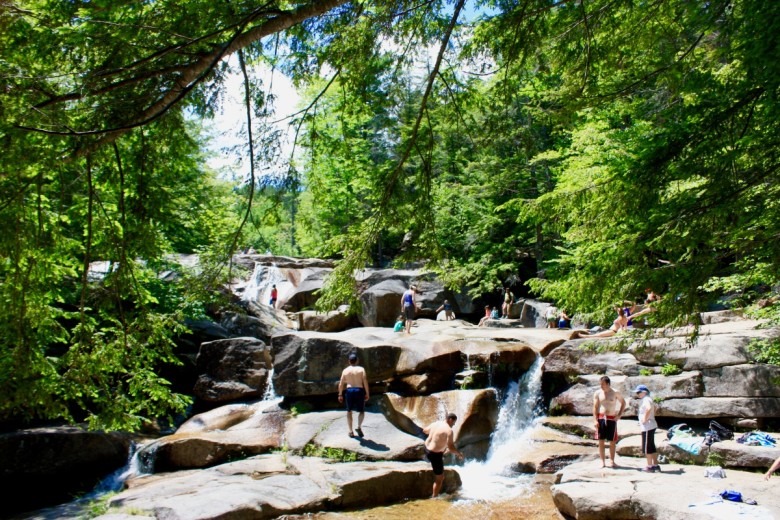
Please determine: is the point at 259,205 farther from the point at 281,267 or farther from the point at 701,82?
the point at 281,267

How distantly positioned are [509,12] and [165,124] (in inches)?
148

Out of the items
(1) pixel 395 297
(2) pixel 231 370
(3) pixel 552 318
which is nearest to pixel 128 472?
(2) pixel 231 370

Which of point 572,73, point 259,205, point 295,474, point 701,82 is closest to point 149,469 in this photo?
point 295,474

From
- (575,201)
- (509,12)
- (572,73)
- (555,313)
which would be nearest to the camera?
(509,12)

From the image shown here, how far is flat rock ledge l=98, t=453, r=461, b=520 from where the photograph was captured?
327 inches

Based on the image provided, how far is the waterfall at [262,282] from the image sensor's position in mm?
27906

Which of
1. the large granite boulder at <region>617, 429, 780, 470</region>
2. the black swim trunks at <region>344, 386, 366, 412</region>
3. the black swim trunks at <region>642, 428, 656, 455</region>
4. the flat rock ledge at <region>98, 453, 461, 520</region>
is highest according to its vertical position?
the black swim trunks at <region>344, 386, 366, 412</region>

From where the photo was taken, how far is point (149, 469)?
11.9m

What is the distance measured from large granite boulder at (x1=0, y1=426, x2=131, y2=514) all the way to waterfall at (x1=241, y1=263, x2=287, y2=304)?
50.5 ft

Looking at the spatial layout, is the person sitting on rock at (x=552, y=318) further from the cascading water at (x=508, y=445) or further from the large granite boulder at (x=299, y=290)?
the large granite boulder at (x=299, y=290)

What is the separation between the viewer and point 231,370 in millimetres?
15352

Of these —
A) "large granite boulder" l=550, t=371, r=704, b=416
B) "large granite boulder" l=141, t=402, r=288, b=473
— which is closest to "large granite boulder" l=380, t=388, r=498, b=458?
"large granite boulder" l=550, t=371, r=704, b=416

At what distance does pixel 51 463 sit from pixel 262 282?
17333 mm

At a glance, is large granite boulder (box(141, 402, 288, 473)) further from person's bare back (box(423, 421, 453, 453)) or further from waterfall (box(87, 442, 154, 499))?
person's bare back (box(423, 421, 453, 453))
